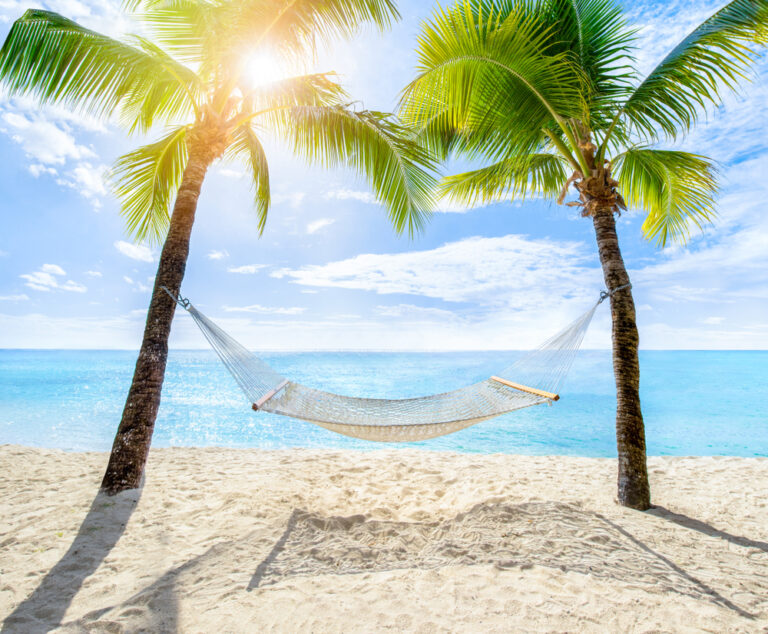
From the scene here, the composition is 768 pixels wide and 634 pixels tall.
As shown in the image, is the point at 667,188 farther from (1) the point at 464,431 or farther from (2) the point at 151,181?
(1) the point at 464,431

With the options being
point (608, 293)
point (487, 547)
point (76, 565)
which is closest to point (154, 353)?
point (76, 565)

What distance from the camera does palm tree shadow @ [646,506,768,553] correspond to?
1.75 meters

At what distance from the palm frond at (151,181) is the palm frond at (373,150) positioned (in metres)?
0.86

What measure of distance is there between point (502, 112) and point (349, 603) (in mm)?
2538

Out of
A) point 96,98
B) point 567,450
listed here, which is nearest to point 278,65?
point 96,98

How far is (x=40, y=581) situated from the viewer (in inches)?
55.6

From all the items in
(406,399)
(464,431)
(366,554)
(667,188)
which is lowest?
(464,431)

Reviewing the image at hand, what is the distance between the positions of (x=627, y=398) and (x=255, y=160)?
3138 millimetres

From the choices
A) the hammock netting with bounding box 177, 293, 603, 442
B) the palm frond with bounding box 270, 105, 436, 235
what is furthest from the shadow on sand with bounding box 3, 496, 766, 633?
the palm frond with bounding box 270, 105, 436, 235

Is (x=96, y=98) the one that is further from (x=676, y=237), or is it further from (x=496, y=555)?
(x=676, y=237)

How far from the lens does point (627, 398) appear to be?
2164 millimetres

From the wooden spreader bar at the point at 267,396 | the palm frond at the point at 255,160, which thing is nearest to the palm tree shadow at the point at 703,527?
the wooden spreader bar at the point at 267,396

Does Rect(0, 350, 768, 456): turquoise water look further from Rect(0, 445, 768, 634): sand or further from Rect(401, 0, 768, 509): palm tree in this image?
Rect(401, 0, 768, 509): palm tree

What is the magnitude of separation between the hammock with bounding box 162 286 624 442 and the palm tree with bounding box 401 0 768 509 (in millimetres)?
363
